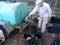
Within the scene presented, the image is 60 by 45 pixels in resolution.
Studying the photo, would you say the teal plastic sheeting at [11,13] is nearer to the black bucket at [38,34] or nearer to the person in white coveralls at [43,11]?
the person in white coveralls at [43,11]

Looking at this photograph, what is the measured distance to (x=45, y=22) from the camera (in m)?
6.88

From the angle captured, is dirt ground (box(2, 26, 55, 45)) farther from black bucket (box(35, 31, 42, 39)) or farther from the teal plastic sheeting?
the teal plastic sheeting

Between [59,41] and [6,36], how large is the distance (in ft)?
7.18

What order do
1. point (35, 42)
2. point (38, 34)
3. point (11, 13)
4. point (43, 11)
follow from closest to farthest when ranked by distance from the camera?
1. point (35, 42)
2. point (38, 34)
3. point (43, 11)
4. point (11, 13)

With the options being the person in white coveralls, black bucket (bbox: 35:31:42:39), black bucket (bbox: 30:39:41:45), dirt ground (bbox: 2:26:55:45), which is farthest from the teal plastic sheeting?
black bucket (bbox: 30:39:41:45)

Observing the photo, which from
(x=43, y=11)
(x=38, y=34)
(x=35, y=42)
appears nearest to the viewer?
(x=35, y=42)

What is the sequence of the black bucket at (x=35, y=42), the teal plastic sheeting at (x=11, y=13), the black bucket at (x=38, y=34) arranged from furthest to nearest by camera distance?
the teal plastic sheeting at (x=11, y=13)
the black bucket at (x=38, y=34)
the black bucket at (x=35, y=42)

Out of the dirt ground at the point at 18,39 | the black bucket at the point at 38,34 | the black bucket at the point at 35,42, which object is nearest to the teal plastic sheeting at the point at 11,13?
the dirt ground at the point at 18,39

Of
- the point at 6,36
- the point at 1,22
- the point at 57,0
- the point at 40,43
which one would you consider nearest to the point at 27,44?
the point at 40,43

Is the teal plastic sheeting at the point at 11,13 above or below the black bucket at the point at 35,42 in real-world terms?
above

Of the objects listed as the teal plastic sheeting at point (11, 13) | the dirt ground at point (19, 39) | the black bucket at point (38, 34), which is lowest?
the dirt ground at point (19, 39)

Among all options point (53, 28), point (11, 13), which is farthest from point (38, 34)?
point (11, 13)

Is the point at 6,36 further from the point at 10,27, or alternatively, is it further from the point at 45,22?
the point at 45,22

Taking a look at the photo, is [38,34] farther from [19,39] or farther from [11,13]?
[11,13]
